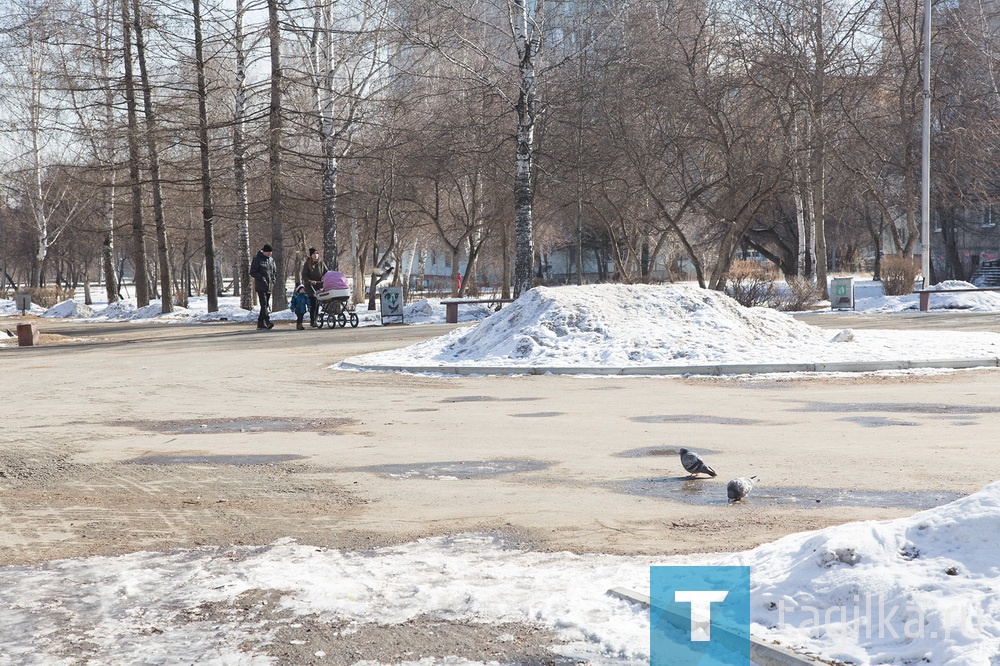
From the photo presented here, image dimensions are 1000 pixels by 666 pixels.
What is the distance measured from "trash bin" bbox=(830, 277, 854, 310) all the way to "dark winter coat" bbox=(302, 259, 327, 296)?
46.5ft

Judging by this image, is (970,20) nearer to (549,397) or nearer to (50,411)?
(549,397)

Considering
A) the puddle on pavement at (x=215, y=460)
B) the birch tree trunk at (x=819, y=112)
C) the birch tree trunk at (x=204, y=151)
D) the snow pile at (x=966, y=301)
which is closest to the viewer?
the puddle on pavement at (x=215, y=460)

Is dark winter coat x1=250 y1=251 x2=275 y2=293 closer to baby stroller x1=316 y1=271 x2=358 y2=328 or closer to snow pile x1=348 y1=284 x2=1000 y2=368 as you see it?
baby stroller x1=316 y1=271 x2=358 y2=328

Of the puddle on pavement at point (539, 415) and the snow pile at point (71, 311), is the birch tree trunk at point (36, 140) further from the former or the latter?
the puddle on pavement at point (539, 415)

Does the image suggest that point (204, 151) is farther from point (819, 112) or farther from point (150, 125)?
point (819, 112)

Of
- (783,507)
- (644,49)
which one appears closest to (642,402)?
(783,507)

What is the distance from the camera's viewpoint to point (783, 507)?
6.79m

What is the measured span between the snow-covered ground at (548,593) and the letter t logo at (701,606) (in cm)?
18

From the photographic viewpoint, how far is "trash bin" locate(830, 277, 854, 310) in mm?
29875

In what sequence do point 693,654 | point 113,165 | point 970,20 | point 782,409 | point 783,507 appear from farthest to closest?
point 970,20
point 113,165
point 782,409
point 783,507
point 693,654

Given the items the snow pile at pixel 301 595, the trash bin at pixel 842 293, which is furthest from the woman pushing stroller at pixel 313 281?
the snow pile at pixel 301 595

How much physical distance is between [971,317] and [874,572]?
78.3 ft

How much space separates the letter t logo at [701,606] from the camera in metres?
4.43

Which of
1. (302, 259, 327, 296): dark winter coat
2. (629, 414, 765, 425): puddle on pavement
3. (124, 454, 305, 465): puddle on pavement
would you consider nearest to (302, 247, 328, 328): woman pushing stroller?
(302, 259, 327, 296): dark winter coat
